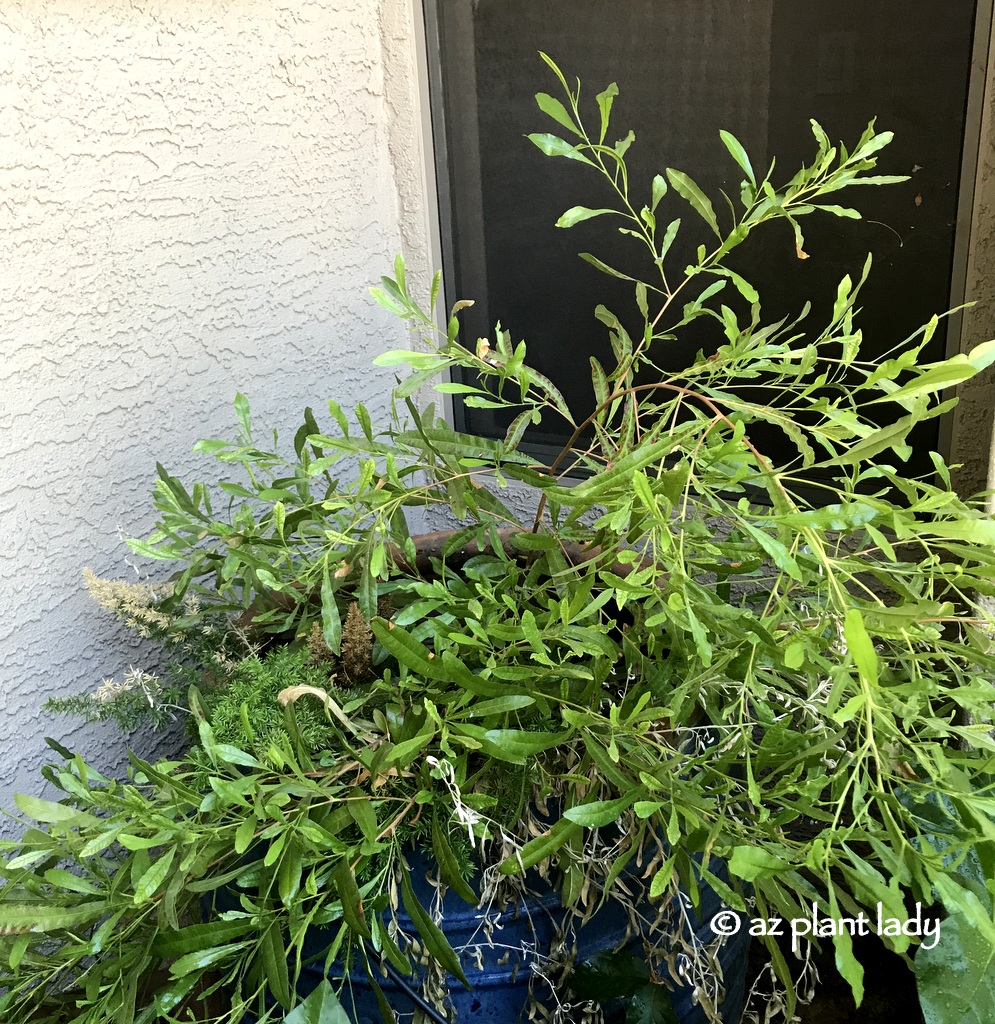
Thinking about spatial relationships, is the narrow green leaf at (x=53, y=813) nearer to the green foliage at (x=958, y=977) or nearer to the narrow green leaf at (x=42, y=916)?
the narrow green leaf at (x=42, y=916)

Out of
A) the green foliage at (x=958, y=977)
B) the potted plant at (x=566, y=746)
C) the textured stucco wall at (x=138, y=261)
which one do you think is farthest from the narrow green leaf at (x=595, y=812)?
the textured stucco wall at (x=138, y=261)

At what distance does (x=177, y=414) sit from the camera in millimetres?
1295

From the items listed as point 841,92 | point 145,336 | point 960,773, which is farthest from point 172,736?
point 841,92

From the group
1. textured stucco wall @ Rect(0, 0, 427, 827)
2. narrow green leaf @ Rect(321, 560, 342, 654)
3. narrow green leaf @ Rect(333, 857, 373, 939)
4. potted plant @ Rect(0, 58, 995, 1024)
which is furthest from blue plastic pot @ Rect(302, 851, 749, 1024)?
textured stucco wall @ Rect(0, 0, 427, 827)

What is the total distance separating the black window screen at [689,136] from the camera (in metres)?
1.26

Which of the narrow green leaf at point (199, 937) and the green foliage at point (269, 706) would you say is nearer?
the narrow green leaf at point (199, 937)

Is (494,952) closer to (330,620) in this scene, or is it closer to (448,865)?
(448,865)

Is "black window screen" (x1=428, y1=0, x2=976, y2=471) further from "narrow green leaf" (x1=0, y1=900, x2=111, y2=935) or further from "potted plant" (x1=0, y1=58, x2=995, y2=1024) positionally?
"narrow green leaf" (x1=0, y1=900, x2=111, y2=935)

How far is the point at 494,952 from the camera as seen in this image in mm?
812

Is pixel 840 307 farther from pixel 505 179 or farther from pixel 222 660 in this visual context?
pixel 505 179

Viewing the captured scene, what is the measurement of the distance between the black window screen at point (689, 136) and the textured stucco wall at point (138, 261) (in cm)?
22

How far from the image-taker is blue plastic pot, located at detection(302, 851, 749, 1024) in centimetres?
79

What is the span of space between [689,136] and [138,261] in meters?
0.86

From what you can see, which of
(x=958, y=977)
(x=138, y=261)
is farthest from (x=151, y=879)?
(x=138, y=261)
